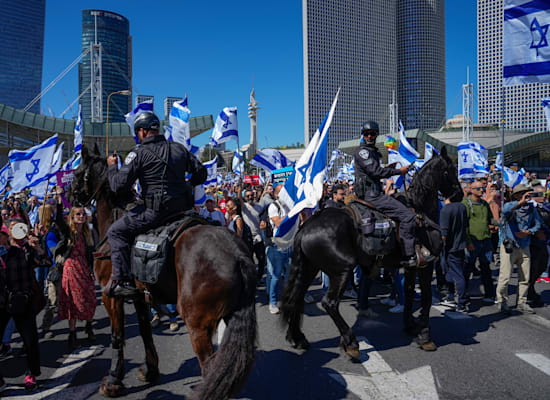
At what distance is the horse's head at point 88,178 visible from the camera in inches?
199

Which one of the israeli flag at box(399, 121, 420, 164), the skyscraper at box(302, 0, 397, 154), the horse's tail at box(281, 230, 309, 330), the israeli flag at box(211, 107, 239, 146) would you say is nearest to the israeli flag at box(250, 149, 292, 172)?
the israeli flag at box(211, 107, 239, 146)

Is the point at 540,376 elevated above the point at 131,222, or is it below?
below

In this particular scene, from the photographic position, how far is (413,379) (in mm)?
4719

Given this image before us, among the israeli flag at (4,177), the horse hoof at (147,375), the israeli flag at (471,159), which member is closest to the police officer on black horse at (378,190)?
the horse hoof at (147,375)

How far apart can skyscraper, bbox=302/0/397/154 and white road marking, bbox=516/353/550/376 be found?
142m

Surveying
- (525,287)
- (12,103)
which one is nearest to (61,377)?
(525,287)

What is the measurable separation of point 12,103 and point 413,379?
228442 millimetres

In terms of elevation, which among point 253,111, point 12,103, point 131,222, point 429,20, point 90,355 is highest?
point 429,20

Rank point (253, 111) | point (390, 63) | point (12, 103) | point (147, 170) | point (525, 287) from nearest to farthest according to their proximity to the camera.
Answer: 1. point (147, 170)
2. point (525, 287)
3. point (253, 111)
4. point (390, 63)
5. point (12, 103)

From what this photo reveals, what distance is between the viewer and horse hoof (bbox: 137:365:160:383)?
4859 millimetres

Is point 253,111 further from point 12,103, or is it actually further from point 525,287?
point 12,103

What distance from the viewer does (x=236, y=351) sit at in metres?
3.67

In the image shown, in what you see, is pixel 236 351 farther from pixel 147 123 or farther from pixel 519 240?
pixel 519 240

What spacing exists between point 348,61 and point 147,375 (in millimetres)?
164293
